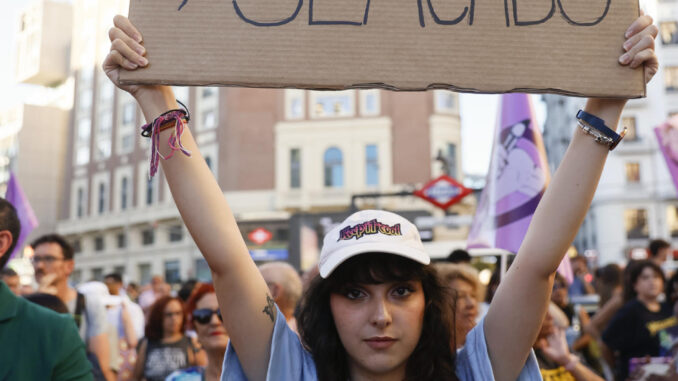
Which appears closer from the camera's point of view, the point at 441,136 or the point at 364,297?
the point at 364,297

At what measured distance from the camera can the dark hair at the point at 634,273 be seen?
16.6 ft

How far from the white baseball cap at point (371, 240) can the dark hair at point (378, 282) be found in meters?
0.05

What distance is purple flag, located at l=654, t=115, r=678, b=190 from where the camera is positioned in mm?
4204

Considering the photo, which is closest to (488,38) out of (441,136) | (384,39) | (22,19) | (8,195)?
(384,39)

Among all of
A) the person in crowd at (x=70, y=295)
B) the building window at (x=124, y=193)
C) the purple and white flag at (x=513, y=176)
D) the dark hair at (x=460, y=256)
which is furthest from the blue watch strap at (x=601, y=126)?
the building window at (x=124, y=193)

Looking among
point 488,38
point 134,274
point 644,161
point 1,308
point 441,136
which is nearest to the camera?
point 488,38

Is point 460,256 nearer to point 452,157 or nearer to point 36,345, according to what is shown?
point 36,345

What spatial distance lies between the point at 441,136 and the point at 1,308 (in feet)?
101

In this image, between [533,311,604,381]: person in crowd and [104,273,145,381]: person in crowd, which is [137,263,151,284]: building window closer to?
[104,273,145,381]: person in crowd

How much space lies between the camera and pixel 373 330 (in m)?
1.71

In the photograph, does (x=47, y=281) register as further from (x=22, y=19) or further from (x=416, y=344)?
(x=22, y=19)

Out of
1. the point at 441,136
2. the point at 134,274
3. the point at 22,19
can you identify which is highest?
the point at 22,19

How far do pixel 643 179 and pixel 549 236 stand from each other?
148 feet

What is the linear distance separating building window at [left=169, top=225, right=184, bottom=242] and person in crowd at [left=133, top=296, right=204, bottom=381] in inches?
1242
